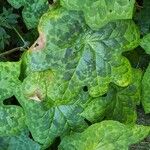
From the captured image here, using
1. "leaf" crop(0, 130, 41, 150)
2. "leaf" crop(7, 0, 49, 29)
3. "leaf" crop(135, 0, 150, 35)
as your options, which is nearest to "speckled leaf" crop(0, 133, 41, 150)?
"leaf" crop(0, 130, 41, 150)

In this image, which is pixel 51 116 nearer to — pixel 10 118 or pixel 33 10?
pixel 10 118

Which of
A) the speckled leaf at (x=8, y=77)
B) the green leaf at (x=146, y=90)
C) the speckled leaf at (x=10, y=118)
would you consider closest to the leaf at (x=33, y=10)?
the speckled leaf at (x=8, y=77)

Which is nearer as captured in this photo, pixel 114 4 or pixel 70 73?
pixel 114 4

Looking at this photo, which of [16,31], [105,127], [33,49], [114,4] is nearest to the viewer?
[114,4]

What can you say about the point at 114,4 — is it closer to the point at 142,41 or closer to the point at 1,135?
the point at 142,41

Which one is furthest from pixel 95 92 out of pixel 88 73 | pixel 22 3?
pixel 22 3

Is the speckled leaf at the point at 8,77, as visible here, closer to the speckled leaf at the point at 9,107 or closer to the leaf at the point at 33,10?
the speckled leaf at the point at 9,107

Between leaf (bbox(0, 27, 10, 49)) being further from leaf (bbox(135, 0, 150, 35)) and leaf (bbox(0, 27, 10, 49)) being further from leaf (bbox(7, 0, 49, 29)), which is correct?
leaf (bbox(135, 0, 150, 35))
